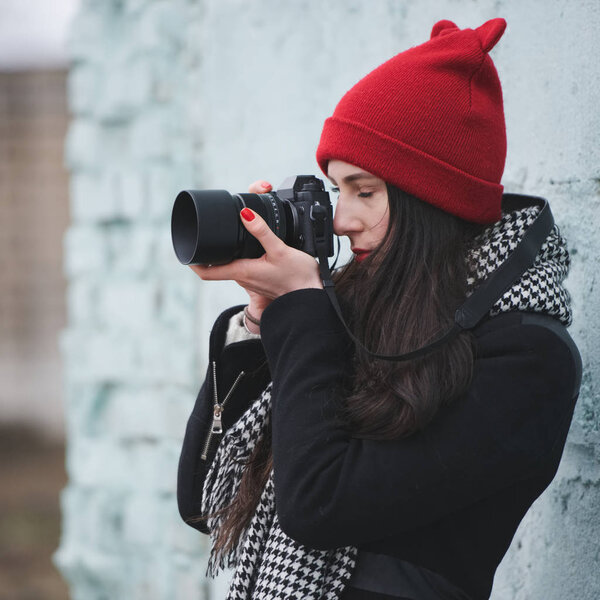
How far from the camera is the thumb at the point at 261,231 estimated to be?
3.43ft

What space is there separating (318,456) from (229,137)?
1350 mm

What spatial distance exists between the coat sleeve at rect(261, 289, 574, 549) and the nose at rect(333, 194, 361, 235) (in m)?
0.21

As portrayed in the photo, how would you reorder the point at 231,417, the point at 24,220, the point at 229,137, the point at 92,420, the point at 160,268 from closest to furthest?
the point at 231,417 → the point at 229,137 → the point at 160,268 → the point at 92,420 → the point at 24,220

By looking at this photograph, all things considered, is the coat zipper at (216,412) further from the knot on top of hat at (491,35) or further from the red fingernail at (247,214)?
the knot on top of hat at (491,35)

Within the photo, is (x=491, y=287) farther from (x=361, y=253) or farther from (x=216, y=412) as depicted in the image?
(x=216, y=412)

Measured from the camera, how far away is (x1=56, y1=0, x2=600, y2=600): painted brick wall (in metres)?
1.94

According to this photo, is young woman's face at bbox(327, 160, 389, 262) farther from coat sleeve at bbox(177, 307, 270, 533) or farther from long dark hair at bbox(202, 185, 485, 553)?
coat sleeve at bbox(177, 307, 270, 533)

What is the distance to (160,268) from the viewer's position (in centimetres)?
235

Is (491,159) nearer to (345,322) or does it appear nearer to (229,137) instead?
(345,322)

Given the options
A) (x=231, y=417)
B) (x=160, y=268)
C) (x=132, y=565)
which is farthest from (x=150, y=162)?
(x=231, y=417)

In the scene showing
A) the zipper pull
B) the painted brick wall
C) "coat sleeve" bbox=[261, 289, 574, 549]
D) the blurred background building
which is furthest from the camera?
the blurred background building

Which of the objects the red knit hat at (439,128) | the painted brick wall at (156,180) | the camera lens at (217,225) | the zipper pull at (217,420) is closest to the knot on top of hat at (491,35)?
the red knit hat at (439,128)

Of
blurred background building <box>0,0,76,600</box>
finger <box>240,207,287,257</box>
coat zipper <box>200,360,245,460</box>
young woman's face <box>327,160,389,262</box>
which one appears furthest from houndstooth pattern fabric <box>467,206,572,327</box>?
blurred background building <box>0,0,76,600</box>

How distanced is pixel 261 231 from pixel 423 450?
12.8 inches
